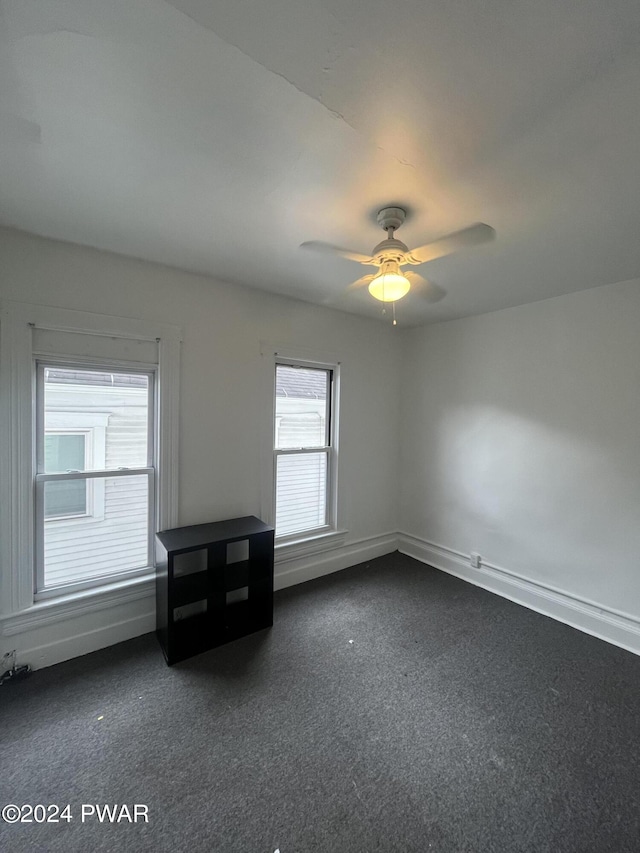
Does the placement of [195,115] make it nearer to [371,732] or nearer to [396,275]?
[396,275]

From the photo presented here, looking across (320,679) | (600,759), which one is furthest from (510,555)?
(320,679)

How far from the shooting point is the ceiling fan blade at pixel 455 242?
1275 mm

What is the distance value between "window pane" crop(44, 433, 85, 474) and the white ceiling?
114 cm

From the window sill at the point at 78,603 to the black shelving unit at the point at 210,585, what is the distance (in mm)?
136

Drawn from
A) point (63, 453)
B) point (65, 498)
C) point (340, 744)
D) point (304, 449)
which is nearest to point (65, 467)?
point (63, 453)

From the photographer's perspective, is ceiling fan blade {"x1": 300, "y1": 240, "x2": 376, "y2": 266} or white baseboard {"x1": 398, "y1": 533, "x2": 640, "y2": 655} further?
white baseboard {"x1": 398, "y1": 533, "x2": 640, "y2": 655}

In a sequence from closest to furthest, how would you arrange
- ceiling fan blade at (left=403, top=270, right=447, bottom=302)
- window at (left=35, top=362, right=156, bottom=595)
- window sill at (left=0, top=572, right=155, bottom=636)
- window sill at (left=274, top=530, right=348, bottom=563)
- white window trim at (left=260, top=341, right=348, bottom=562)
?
ceiling fan blade at (left=403, top=270, right=447, bottom=302) < window sill at (left=0, top=572, right=155, bottom=636) < window at (left=35, top=362, right=156, bottom=595) < white window trim at (left=260, top=341, right=348, bottom=562) < window sill at (left=274, top=530, right=348, bottom=563)

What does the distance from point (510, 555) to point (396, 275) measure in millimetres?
2540

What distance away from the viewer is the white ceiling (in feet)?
2.66

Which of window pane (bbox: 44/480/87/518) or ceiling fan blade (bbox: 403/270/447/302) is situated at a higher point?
ceiling fan blade (bbox: 403/270/447/302)

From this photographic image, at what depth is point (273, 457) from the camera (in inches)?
112

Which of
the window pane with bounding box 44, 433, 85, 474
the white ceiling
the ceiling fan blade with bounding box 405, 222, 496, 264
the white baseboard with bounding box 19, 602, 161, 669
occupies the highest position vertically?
the white ceiling

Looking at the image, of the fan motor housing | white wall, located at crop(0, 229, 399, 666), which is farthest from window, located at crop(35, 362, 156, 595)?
the fan motor housing

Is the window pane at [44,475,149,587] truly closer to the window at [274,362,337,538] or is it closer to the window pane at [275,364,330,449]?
the window at [274,362,337,538]
